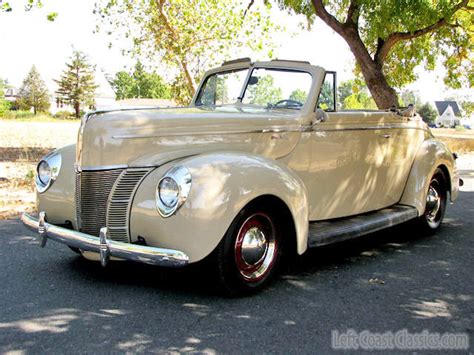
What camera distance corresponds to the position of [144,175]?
3.53m

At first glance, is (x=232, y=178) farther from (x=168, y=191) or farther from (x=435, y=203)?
(x=435, y=203)

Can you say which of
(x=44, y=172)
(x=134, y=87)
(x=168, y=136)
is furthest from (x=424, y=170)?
(x=134, y=87)

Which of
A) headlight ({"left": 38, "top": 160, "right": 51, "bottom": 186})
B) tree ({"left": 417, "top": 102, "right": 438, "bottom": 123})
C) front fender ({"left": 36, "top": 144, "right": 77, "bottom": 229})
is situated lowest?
front fender ({"left": 36, "top": 144, "right": 77, "bottom": 229})

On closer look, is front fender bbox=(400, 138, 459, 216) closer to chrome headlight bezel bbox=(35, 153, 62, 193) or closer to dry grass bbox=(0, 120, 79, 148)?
chrome headlight bezel bbox=(35, 153, 62, 193)

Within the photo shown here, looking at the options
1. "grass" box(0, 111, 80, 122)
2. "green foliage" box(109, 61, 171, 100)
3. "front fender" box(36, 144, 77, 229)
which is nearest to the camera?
"front fender" box(36, 144, 77, 229)

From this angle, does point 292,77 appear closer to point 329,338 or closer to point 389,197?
point 389,197

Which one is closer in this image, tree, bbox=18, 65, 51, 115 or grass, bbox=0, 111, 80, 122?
grass, bbox=0, 111, 80, 122

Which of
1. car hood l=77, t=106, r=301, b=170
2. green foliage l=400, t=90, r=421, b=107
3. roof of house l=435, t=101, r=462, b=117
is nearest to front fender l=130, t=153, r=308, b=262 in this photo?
car hood l=77, t=106, r=301, b=170

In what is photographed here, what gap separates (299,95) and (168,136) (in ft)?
5.11

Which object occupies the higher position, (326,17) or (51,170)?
(326,17)

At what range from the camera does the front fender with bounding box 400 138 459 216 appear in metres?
5.57

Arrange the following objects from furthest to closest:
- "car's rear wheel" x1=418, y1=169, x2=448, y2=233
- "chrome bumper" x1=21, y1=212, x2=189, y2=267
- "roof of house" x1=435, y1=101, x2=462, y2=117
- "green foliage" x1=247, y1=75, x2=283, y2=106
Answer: "roof of house" x1=435, y1=101, x2=462, y2=117 → "car's rear wheel" x1=418, y1=169, x2=448, y2=233 → "green foliage" x1=247, y1=75, x2=283, y2=106 → "chrome bumper" x1=21, y1=212, x2=189, y2=267

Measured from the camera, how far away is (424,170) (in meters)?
5.66

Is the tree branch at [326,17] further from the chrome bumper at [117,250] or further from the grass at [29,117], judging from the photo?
the grass at [29,117]
